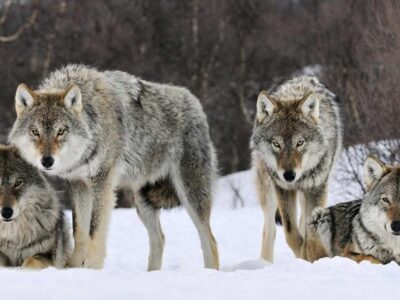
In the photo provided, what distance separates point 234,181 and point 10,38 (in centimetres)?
1069

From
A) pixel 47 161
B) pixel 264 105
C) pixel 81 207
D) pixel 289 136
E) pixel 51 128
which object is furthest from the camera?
pixel 264 105

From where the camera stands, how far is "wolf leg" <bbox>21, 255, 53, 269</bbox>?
226 inches

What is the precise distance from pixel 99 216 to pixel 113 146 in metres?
0.57

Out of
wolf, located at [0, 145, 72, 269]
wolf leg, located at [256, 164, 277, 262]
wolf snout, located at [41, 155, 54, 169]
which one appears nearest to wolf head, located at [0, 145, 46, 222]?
wolf, located at [0, 145, 72, 269]

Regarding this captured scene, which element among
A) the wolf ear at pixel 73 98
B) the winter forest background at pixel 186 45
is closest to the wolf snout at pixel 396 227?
the wolf ear at pixel 73 98

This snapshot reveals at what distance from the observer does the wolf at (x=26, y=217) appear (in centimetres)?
591

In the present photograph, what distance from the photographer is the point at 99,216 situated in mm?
6582

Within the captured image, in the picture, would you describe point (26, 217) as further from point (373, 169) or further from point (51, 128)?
point (373, 169)

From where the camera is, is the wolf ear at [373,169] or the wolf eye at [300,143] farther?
the wolf eye at [300,143]

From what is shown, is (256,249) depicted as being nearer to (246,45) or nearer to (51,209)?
(51,209)

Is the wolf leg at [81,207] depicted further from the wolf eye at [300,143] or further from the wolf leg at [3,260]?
the wolf eye at [300,143]

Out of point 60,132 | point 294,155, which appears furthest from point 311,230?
point 60,132

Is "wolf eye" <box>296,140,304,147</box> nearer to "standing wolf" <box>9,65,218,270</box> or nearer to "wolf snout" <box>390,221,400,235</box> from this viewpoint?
"standing wolf" <box>9,65,218,270</box>

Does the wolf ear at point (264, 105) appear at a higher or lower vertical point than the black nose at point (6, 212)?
higher
